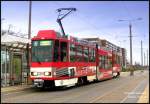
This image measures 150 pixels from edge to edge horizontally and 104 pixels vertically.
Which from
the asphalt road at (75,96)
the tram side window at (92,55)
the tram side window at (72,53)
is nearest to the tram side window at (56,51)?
Answer: the tram side window at (72,53)

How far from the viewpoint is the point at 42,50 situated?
25.2m

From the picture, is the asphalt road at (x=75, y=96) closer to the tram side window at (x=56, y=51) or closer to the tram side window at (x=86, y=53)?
the tram side window at (x=56, y=51)

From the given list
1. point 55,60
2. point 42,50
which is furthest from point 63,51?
point 42,50

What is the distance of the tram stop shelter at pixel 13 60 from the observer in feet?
91.5

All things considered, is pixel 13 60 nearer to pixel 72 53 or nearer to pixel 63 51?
pixel 72 53

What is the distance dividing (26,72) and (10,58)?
2949 millimetres

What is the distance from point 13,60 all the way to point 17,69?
3.32ft

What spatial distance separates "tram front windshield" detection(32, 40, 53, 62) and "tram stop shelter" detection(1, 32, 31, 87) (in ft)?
8.27

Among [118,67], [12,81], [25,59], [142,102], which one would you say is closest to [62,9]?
[25,59]

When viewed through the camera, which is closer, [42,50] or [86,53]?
[42,50]

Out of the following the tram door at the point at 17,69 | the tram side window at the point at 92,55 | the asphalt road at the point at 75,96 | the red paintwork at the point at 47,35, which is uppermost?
the red paintwork at the point at 47,35

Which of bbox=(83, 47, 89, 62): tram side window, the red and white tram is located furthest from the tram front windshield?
bbox=(83, 47, 89, 62): tram side window

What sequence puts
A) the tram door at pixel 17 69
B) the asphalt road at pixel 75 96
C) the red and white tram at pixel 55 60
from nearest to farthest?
1. the asphalt road at pixel 75 96
2. the red and white tram at pixel 55 60
3. the tram door at pixel 17 69

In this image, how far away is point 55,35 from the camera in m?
25.6
